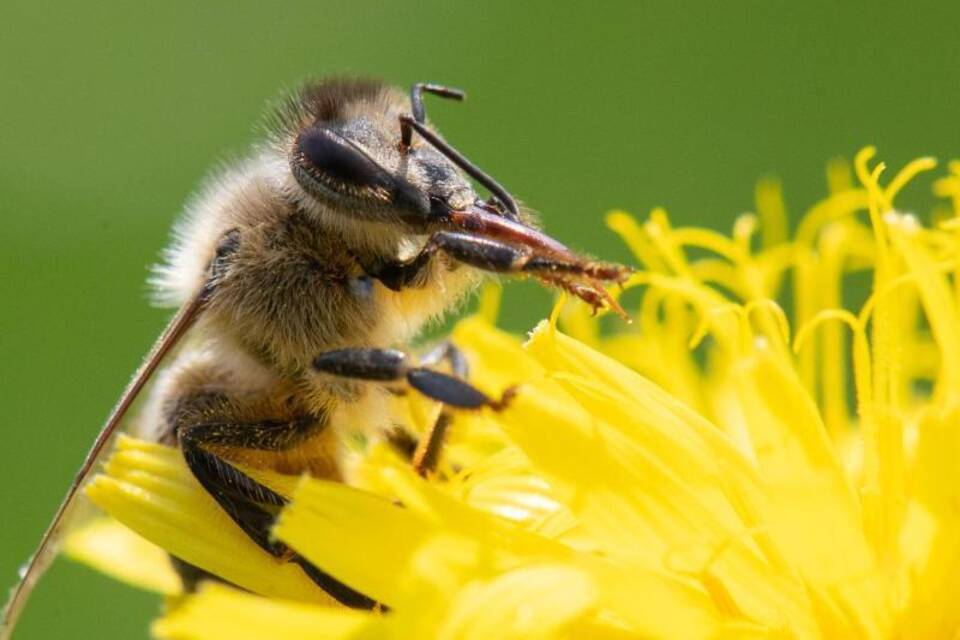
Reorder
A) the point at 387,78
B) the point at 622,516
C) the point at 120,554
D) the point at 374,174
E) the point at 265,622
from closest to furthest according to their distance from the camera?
the point at 265,622 < the point at 622,516 < the point at 374,174 < the point at 120,554 < the point at 387,78

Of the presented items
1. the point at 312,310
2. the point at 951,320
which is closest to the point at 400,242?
the point at 312,310

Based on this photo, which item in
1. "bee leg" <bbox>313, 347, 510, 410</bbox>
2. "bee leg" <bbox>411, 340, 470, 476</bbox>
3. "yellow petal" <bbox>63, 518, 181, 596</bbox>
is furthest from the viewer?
"yellow petal" <bbox>63, 518, 181, 596</bbox>

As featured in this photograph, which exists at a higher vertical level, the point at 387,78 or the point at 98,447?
the point at 387,78

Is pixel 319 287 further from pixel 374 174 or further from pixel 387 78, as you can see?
pixel 387 78

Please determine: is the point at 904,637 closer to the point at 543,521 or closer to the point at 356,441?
the point at 543,521

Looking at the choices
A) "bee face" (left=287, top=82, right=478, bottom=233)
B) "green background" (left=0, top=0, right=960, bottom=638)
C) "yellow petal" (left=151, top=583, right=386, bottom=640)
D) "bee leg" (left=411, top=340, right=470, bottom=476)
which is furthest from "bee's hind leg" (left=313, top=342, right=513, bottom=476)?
"green background" (left=0, top=0, right=960, bottom=638)

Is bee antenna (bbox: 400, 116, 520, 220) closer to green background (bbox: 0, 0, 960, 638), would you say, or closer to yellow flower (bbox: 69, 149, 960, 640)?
yellow flower (bbox: 69, 149, 960, 640)

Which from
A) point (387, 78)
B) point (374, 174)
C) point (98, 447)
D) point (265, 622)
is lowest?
point (265, 622)

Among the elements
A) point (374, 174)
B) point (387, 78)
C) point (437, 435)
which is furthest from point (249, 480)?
point (387, 78)
